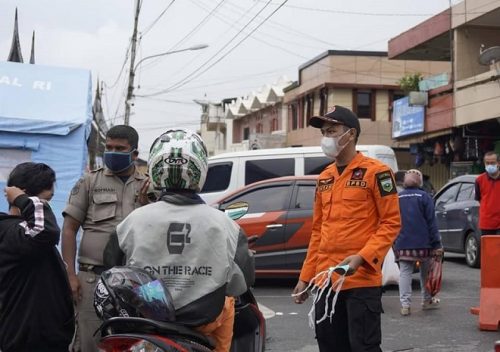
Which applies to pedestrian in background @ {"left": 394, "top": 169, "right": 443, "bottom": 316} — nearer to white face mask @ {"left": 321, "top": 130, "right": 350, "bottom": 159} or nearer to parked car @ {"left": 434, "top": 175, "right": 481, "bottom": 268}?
white face mask @ {"left": 321, "top": 130, "right": 350, "bottom": 159}

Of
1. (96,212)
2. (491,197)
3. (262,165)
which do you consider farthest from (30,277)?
(262,165)

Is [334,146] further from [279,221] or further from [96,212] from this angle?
[279,221]

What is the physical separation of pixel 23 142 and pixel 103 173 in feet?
12.2

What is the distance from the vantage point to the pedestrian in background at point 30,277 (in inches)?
148

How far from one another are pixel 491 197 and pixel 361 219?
6.21m

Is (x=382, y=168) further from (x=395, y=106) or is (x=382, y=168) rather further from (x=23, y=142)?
(x=395, y=106)

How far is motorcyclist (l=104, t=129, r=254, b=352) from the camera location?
2924mm

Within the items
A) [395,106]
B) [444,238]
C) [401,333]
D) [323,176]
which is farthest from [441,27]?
[323,176]

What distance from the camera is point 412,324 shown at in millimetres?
7812

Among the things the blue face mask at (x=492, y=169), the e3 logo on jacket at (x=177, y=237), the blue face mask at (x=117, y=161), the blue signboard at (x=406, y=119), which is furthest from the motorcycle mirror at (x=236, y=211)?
the blue signboard at (x=406, y=119)

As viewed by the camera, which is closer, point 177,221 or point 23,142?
point 177,221

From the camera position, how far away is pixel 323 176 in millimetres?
4531

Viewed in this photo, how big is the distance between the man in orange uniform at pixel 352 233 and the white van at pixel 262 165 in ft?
29.6

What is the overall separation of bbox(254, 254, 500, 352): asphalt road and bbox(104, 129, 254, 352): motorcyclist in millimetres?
3869
